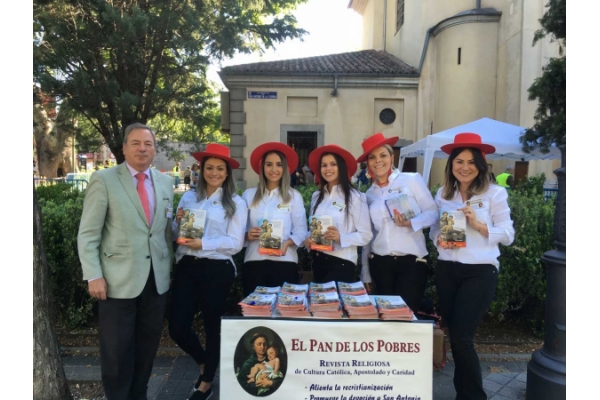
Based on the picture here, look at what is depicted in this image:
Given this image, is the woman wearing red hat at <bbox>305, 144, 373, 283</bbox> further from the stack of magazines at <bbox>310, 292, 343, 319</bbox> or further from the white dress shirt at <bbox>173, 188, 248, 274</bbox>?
the stack of magazines at <bbox>310, 292, 343, 319</bbox>

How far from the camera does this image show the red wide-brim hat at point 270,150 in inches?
145

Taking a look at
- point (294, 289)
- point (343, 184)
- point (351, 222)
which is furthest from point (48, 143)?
point (294, 289)

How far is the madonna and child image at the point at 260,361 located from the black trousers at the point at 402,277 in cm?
130

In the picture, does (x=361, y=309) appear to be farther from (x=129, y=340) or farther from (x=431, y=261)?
(x=431, y=261)

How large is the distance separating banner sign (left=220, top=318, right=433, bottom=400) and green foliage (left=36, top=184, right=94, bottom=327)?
9.43 feet

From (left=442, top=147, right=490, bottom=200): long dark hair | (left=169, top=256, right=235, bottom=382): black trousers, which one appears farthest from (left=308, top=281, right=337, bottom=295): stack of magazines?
(left=442, top=147, right=490, bottom=200): long dark hair

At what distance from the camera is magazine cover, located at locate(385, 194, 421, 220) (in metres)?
3.37

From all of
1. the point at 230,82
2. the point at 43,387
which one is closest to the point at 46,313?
the point at 43,387

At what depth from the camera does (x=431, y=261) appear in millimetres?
4797

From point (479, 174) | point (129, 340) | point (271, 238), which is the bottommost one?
point (129, 340)

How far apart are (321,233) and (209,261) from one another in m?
0.96

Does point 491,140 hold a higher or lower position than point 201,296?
higher

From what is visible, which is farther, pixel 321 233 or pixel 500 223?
pixel 321 233

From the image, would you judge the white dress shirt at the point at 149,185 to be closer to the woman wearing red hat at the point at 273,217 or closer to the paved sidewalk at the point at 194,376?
the woman wearing red hat at the point at 273,217
